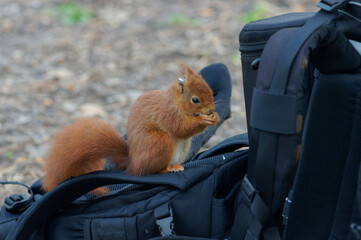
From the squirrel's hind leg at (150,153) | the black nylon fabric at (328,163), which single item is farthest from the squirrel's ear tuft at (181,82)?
the black nylon fabric at (328,163)

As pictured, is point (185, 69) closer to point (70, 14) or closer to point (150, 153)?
point (150, 153)

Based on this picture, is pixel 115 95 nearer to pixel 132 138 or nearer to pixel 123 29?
pixel 123 29

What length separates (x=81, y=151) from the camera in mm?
1082

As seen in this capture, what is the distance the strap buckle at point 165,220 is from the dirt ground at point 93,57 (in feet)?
2.83

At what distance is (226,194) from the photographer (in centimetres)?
102

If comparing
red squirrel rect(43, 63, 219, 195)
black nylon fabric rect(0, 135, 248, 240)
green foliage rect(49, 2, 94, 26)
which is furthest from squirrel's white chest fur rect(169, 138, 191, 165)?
green foliage rect(49, 2, 94, 26)

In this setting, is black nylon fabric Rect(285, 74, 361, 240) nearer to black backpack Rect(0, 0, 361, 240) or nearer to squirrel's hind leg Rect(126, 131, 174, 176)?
black backpack Rect(0, 0, 361, 240)

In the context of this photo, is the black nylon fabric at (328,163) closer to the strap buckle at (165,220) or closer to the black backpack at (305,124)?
the black backpack at (305,124)

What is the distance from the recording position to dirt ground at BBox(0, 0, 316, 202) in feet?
6.81

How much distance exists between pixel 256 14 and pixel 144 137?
2.15 metres

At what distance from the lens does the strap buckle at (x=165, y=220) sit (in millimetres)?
936

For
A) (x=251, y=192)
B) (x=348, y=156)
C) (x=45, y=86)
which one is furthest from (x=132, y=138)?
(x=45, y=86)

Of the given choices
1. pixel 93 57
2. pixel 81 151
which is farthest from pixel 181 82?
pixel 93 57

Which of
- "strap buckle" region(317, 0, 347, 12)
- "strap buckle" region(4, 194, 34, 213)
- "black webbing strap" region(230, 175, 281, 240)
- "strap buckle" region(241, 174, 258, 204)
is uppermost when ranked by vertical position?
"strap buckle" region(317, 0, 347, 12)
